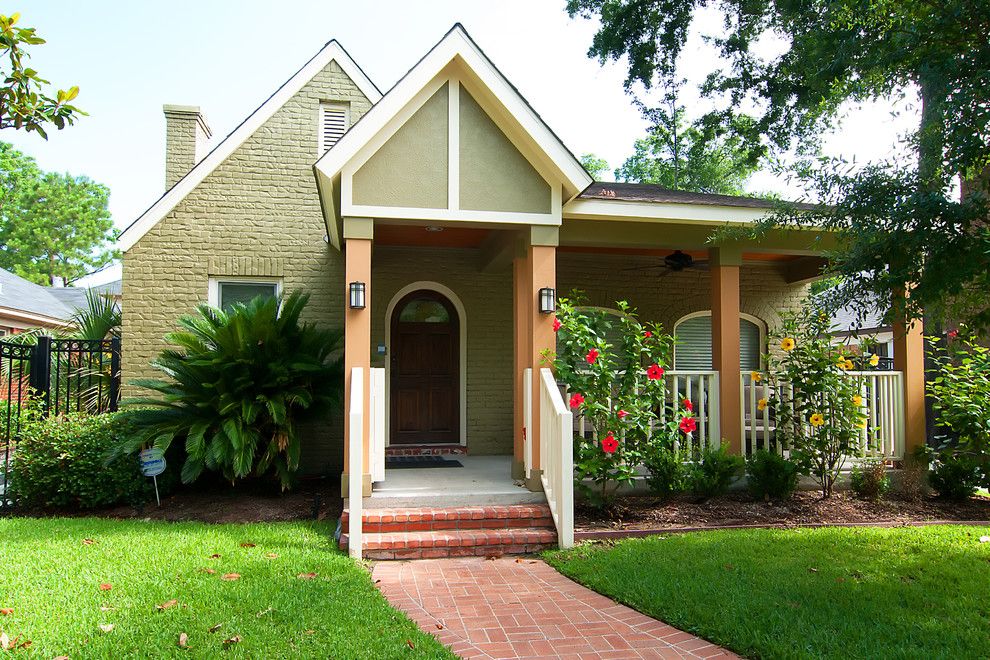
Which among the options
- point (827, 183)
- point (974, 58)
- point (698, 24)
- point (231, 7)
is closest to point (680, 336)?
point (827, 183)

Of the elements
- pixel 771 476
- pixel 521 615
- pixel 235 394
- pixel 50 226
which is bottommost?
pixel 521 615

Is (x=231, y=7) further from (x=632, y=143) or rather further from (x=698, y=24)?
(x=632, y=143)

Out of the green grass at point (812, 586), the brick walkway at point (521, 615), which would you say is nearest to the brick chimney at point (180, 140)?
the brick walkway at point (521, 615)

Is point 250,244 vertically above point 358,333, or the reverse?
point 250,244

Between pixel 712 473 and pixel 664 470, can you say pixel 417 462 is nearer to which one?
pixel 664 470

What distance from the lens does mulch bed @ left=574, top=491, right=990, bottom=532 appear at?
6.62 meters

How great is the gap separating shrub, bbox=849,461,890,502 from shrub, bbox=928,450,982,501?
0.61m

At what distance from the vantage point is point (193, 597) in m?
4.42

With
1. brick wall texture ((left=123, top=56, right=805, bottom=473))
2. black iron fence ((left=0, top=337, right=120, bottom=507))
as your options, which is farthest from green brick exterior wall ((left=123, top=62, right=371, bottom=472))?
black iron fence ((left=0, top=337, right=120, bottom=507))

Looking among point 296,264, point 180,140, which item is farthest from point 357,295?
point 180,140

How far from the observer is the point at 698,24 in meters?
17.2

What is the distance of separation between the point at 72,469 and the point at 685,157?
2596 cm

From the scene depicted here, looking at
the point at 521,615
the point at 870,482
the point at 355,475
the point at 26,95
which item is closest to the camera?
the point at 26,95

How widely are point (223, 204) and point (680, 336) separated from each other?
7276 mm
